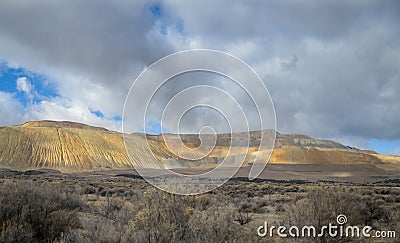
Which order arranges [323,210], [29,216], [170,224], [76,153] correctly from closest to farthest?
[170,224], [29,216], [323,210], [76,153]

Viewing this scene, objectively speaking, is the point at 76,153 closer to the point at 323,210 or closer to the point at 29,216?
the point at 29,216

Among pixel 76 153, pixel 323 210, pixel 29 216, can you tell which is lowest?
pixel 29 216

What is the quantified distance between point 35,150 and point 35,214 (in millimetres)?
90746

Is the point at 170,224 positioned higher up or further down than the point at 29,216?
higher up

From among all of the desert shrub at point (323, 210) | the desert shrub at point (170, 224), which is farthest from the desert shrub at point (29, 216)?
the desert shrub at point (323, 210)

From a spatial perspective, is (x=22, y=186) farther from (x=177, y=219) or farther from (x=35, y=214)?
(x=177, y=219)

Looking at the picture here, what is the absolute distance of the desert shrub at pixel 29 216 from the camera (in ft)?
23.4

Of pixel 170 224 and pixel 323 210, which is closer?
pixel 170 224

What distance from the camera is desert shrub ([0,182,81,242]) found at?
7.12 m

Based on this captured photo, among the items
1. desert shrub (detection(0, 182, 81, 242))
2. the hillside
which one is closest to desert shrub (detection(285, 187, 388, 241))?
desert shrub (detection(0, 182, 81, 242))

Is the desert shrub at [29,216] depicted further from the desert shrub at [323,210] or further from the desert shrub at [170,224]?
the desert shrub at [323,210]

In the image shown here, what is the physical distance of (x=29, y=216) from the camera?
26.6 ft

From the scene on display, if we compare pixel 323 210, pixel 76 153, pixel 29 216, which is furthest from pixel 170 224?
pixel 76 153

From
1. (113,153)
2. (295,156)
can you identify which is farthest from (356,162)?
(113,153)
